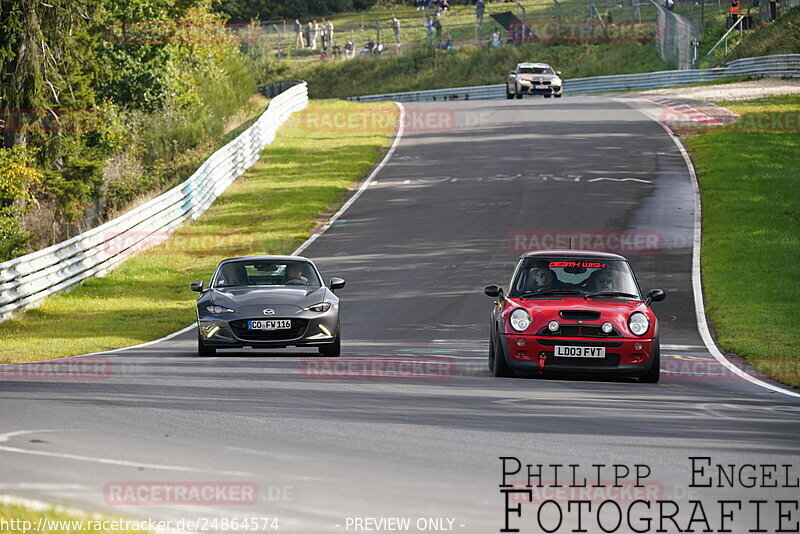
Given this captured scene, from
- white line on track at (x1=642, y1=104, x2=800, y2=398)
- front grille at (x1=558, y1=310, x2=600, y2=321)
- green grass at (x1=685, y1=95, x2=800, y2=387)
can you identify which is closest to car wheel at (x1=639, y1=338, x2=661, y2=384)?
front grille at (x1=558, y1=310, x2=600, y2=321)

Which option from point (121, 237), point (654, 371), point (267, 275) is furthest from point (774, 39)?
point (654, 371)

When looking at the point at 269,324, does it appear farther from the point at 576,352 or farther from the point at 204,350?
the point at 576,352

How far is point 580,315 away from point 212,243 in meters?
21.2

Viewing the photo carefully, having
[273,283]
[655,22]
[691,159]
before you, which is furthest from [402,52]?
[273,283]

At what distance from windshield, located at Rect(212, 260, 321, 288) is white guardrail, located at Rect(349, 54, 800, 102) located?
48.6m

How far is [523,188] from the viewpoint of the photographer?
38.5m

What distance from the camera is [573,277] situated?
1533cm

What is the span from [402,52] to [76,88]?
1929 inches

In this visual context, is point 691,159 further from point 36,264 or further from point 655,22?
point 655,22

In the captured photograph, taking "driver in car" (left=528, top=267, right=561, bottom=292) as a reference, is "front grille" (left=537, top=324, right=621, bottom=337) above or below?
below

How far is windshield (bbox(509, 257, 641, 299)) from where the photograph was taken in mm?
15008

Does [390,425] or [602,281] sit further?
[602,281]

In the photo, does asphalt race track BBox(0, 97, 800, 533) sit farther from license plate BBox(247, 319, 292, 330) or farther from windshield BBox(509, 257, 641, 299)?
windshield BBox(509, 257, 641, 299)

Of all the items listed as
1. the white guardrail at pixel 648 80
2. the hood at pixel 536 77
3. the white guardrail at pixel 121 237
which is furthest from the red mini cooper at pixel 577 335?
the white guardrail at pixel 648 80
